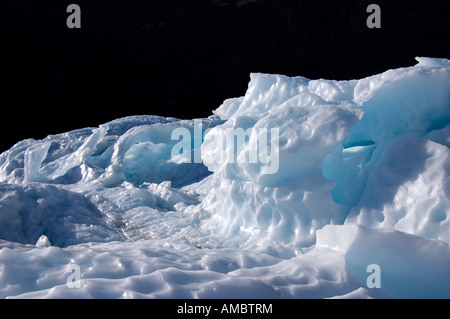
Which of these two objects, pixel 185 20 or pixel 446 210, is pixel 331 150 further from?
pixel 185 20

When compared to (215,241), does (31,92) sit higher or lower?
higher

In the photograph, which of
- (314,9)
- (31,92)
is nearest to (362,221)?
(31,92)

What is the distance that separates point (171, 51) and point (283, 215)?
15.8m

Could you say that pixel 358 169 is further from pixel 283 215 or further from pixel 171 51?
pixel 171 51

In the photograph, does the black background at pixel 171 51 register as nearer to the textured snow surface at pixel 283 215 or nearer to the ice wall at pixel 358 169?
the textured snow surface at pixel 283 215

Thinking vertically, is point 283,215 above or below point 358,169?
below

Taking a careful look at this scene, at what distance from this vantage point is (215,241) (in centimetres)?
332

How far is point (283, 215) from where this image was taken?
305 centimetres

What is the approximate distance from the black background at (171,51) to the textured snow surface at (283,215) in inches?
459

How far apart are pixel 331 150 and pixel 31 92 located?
14841mm

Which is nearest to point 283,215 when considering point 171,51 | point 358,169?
point 358,169

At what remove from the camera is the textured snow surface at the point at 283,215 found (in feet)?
6.09
